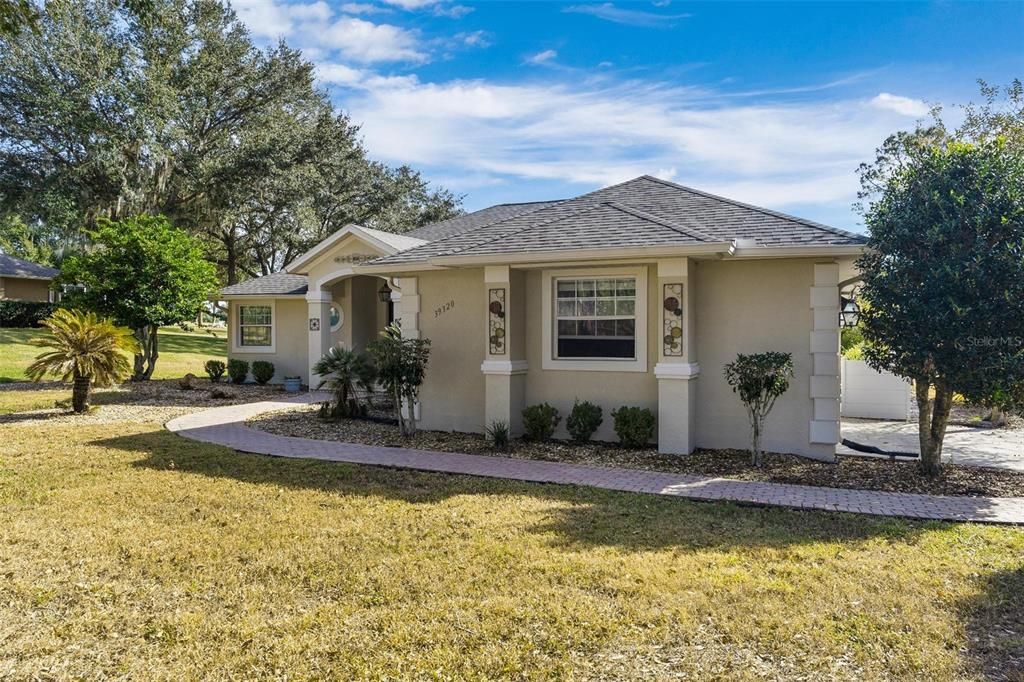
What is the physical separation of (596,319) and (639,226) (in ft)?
5.54

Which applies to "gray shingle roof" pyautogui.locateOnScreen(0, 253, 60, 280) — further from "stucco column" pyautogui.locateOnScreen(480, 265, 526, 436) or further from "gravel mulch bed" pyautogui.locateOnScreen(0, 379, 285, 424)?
"stucco column" pyautogui.locateOnScreen(480, 265, 526, 436)

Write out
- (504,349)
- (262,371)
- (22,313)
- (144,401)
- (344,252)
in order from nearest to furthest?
(504,349) < (144,401) < (344,252) < (262,371) < (22,313)

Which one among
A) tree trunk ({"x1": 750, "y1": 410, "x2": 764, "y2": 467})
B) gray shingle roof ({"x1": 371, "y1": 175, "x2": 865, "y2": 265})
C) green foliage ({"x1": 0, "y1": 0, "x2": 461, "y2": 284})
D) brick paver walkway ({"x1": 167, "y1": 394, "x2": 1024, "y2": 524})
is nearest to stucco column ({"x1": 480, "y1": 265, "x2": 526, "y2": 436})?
gray shingle roof ({"x1": 371, "y1": 175, "x2": 865, "y2": 265})

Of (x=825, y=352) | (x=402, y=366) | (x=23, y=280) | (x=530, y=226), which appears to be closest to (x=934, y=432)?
(x=825, y=352)

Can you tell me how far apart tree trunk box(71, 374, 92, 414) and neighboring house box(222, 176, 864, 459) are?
6.46 m

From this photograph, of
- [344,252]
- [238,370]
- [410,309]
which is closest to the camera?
[410,309]

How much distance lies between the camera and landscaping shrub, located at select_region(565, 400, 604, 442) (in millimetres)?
10570

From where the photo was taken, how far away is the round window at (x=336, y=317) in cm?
1877

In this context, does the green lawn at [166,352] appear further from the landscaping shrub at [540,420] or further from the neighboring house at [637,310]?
the landscaping shrub at [540,420]

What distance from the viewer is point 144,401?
1603 cm

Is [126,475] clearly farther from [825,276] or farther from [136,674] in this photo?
[825,276]

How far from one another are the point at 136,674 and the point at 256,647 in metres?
0.65

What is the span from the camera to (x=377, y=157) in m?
37.0

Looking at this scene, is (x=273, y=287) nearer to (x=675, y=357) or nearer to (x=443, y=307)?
(x=443, y=307)
